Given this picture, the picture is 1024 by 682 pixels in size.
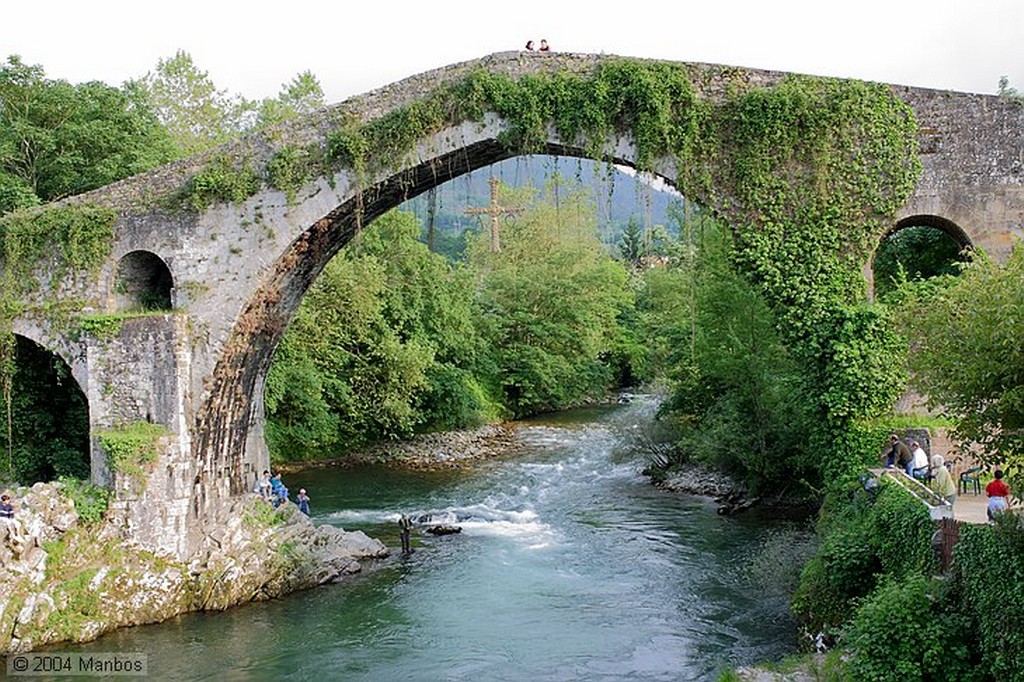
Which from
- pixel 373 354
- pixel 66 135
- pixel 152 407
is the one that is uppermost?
pixel 66 135

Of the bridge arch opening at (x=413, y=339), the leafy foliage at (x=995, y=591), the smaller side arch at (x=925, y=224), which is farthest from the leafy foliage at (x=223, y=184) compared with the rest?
the leafy foliage at (x=995, y=591)

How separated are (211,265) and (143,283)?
4.78 ft

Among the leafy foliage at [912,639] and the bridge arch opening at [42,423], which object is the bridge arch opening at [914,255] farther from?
the bridge arch opening at [42,423]

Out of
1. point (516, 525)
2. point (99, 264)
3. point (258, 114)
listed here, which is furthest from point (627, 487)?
point (258, 114)

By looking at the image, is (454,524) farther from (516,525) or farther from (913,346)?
(913,346)

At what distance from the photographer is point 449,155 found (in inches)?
553

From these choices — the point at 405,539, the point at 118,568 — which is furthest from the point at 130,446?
the point at 405,539

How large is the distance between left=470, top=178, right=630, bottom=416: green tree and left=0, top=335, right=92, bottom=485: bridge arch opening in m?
18.6

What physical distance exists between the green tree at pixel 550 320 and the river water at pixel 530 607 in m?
14.3

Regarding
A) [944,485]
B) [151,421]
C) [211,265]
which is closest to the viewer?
[944,485]

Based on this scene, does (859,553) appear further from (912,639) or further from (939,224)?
(939,224)

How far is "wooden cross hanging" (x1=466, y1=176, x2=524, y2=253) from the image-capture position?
138 feet

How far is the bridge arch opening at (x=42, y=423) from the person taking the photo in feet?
53.3

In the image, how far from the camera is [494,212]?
4331 cm
